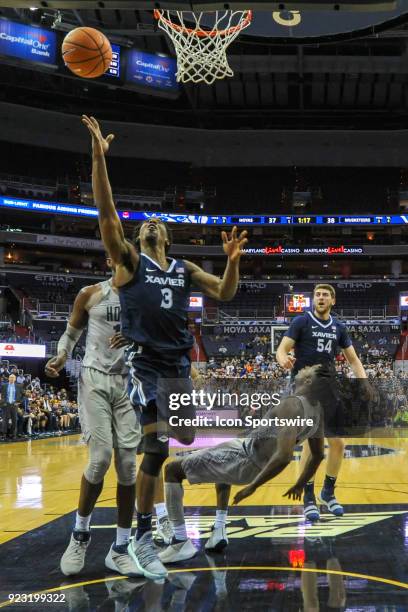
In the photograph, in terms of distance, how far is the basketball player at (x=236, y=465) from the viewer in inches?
184

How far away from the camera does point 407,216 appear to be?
38.9m

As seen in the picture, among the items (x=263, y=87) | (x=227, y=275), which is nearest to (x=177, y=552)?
(x=227, y=275)

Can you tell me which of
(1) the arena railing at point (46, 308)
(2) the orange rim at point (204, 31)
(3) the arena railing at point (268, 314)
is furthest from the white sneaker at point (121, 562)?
(3) the arena railing at point (268, 314)

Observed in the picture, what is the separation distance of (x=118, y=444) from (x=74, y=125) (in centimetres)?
3588

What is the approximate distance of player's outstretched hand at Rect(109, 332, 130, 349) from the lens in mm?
4454

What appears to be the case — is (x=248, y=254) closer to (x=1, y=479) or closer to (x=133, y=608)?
(x=1, y=479)

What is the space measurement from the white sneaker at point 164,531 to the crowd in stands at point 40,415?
43.9ft

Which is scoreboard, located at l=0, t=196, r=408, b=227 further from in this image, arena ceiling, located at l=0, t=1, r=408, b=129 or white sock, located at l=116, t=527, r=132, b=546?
white sock, located at l=116, t=527, r=132, b=546

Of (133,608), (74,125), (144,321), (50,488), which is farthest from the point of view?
(74,125)

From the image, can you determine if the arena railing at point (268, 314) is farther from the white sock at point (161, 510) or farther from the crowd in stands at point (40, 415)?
the white sock at point (161, 510)

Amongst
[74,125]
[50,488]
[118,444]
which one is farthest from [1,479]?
[74,125]

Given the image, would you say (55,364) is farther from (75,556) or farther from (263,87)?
(263,87)

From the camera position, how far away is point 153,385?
4.29m

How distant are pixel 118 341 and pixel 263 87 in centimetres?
3385
